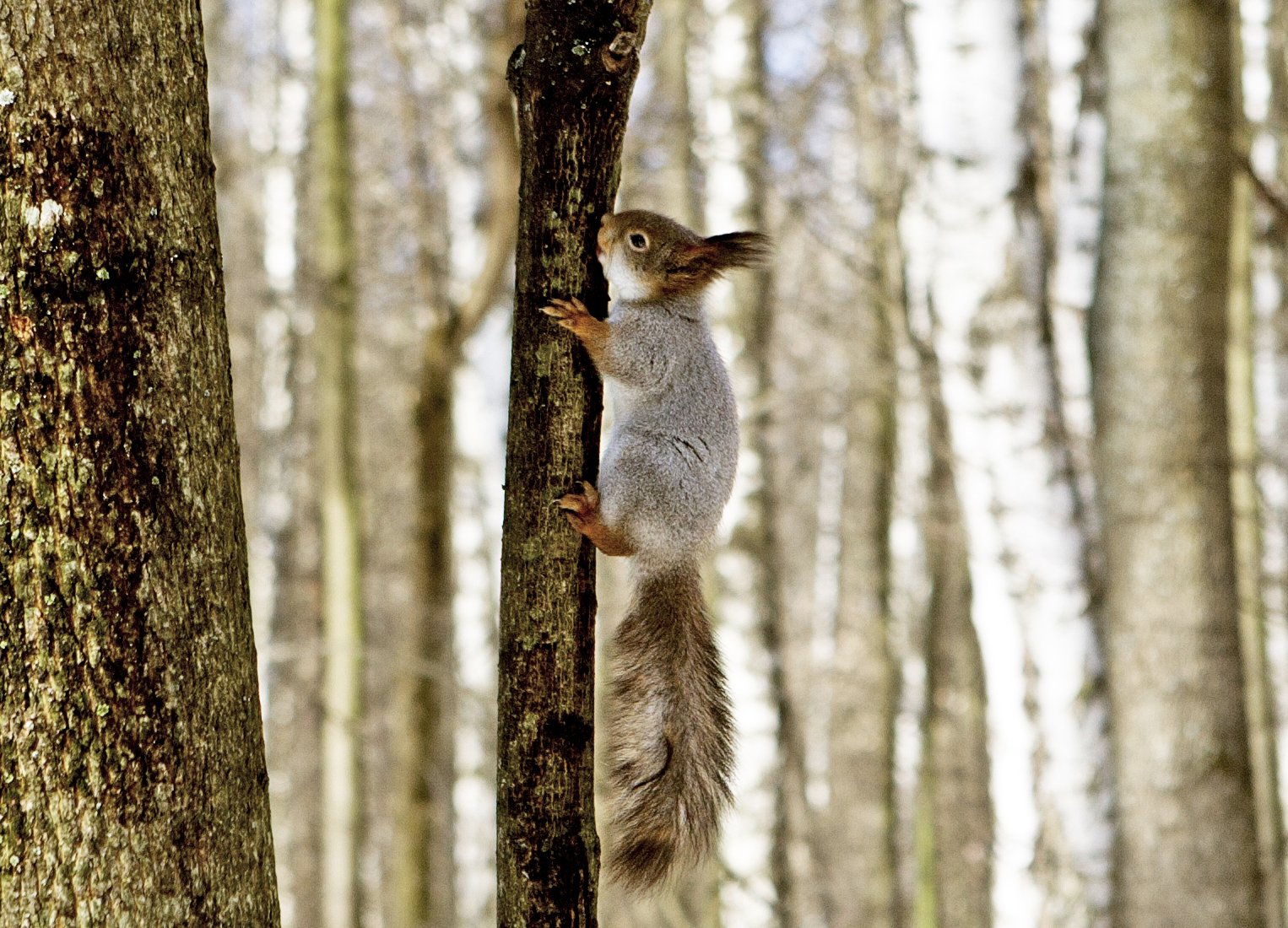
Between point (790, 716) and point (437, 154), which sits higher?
point (437, 154)

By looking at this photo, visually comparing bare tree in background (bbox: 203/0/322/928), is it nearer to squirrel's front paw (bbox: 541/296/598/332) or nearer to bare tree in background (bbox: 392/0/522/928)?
bare tree in background (bbox: 392/0/522/928)

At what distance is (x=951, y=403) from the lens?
5.34 meters

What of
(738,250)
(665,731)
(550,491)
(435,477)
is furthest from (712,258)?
(435,477)

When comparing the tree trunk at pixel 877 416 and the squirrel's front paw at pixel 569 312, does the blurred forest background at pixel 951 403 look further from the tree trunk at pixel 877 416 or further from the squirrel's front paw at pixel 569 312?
the squirrel's front paw at pixel 569 312

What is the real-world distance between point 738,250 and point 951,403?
2039 millimetres

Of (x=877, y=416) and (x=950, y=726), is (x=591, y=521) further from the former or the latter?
(x=950, y=726)

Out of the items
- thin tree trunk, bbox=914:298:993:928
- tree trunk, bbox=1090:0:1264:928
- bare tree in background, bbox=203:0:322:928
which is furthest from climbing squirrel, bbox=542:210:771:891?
bare tree in background, bbox=203:0:322:928

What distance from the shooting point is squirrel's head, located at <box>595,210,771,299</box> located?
3.59m

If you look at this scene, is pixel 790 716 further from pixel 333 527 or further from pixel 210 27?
pixel 210 27

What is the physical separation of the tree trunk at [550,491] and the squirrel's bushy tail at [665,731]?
36cm

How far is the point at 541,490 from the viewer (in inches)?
93.2

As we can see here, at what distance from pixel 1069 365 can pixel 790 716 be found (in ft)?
11.4

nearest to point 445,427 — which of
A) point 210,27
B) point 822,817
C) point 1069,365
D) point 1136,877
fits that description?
point 1069,365

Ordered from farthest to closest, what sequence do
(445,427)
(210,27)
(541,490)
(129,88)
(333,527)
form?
(210,27), (445,427), (333,527), (541,490), (129,88)
